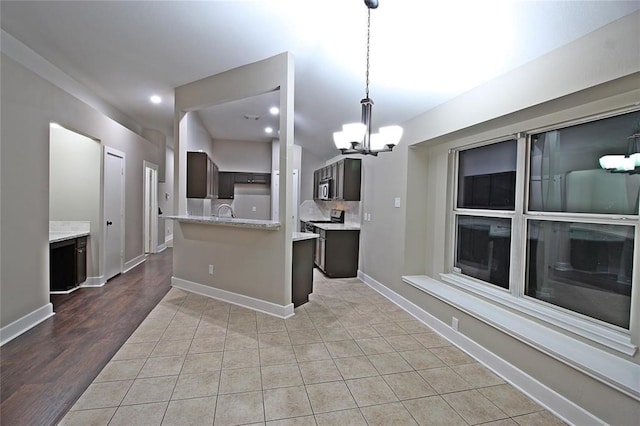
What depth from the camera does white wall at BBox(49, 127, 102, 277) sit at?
437 cm

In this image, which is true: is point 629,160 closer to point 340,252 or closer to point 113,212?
point 340,252

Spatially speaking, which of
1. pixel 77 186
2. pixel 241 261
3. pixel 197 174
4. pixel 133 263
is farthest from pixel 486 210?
pixel 133 263

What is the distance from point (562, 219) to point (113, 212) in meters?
5.75

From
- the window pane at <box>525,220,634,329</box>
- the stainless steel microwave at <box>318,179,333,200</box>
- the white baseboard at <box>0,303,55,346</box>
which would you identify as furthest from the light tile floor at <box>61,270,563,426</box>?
the stainless steel microwave at <box>318,179,333,200</box>

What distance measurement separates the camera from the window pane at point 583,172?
1.96 m

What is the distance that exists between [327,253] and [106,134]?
3901 mm

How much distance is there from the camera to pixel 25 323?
2914mm

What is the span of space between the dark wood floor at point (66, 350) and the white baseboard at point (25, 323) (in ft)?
0.18

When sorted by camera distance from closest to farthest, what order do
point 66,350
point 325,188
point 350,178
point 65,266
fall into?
point 66,350 < point 65,266 < point 350,178 < point 325,188

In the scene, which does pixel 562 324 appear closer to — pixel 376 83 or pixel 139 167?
pixel 376 83

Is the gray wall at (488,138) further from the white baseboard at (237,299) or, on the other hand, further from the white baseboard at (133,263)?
the white baseboard at (133,263)

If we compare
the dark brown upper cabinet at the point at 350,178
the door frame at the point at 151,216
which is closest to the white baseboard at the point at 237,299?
the dark brown upper cabinet at the point at 350,178

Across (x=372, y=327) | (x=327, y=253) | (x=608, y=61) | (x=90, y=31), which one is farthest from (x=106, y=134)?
(x=608, y=61)

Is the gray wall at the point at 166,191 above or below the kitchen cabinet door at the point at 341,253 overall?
above
